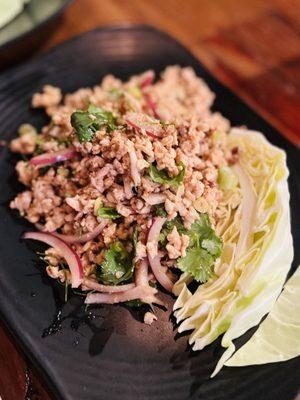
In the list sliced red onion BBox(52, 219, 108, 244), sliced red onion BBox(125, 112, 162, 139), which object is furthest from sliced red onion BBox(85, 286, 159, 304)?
sliced red onion BBox(125, 112, 162, 139)

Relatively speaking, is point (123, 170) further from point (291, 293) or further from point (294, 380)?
point (294, 380)

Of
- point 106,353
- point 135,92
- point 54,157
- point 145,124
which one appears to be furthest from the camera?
point 135,92

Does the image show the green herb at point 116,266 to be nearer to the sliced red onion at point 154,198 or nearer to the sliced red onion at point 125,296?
the sliced red onion at point 125,296

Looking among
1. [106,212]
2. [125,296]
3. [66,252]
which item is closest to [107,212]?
[106,212]

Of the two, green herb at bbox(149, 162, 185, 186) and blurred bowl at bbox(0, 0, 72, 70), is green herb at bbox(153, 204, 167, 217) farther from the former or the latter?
blurred bowl at bbox(0, 0, 72, 70)

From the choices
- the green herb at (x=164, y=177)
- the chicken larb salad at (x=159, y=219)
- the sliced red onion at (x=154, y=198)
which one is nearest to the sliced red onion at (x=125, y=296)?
the chicken larb salad at (x=159, y=219)

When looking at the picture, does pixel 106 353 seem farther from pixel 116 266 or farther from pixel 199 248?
pixel 199 248
